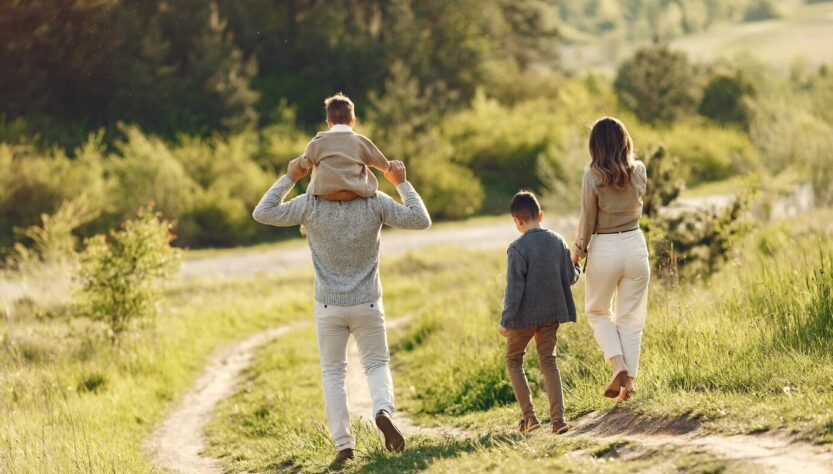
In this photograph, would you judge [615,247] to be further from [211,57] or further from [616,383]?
[211,57]

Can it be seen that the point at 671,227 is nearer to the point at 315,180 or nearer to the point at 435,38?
the point at 315,180

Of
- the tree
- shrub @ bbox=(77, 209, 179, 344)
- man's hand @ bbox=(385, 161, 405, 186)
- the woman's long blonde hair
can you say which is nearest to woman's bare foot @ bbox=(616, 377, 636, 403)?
the woman's long blonde hair

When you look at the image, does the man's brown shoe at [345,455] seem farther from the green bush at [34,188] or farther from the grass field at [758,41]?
the grass field at [758,41]

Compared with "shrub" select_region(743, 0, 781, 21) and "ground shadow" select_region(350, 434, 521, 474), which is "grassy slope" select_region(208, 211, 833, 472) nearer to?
"ground shadow" select_region(350, 434, 521, 474)

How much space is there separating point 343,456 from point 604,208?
2.44 m

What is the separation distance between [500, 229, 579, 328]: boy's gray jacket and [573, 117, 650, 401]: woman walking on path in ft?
1.48

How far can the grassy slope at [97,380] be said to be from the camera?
306 inches

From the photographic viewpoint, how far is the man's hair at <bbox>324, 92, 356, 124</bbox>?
661 cm

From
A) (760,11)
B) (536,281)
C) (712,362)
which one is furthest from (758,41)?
(536,281)

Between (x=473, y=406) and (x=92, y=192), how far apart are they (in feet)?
60.9

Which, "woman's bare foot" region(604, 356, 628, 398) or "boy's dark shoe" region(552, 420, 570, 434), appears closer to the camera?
"boy's dark shoe" region(552, 420, 570, 434)

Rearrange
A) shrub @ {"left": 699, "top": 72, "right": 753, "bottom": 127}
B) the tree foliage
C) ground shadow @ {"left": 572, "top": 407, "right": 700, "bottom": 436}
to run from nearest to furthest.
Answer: ground shadow @ {"left": 572, "top": 407, "right": 700, "bottom": 436}, the tree foliage, shrub @ {"left": 699, "top": 72, "right": 753, "bottom": 127}

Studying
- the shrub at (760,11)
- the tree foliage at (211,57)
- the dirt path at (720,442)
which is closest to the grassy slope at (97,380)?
the dirt path at (720,442)

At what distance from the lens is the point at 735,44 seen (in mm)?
146250
